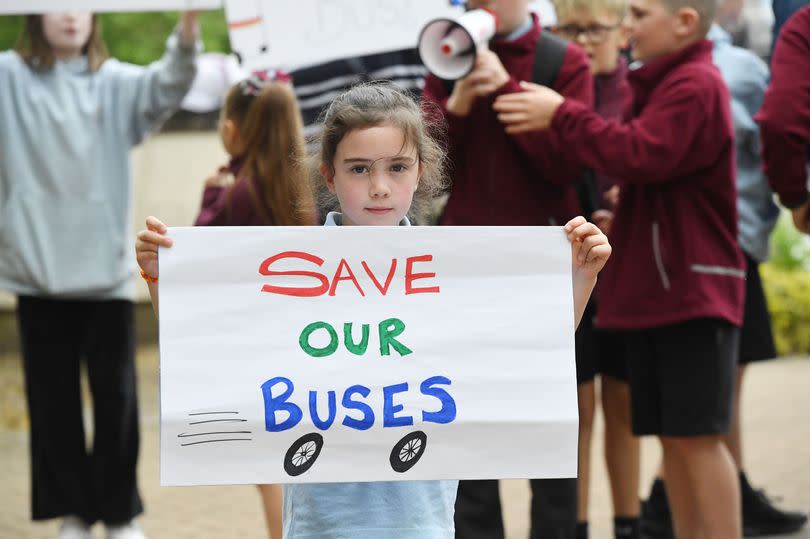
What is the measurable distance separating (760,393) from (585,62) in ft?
17.6

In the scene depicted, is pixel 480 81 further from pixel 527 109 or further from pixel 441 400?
pixel 441 400

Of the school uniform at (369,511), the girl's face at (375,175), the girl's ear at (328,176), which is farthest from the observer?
the girl's ear at (328,176)

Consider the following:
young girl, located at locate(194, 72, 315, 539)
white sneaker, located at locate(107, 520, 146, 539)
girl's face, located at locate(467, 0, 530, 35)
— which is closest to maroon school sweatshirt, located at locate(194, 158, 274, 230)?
young girl, located at locate(194, 72, 315, 539)

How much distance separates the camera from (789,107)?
4250 mm

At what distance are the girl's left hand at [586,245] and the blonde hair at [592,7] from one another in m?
2.49

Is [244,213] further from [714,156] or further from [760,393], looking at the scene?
[760,393]

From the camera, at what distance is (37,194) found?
5.09 meters

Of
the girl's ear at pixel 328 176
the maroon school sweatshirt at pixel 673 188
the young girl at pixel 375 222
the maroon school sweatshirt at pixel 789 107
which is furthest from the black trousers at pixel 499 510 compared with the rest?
the girl's ear at pixel 328 176

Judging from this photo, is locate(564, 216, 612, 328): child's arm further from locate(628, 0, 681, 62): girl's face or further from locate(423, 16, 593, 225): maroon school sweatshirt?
locate(628, 0, 681, 62): girl's face

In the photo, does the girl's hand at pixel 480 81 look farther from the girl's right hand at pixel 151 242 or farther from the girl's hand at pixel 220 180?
the girl's right hand at pixel 151 242

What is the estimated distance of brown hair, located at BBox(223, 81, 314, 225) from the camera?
15.1ft

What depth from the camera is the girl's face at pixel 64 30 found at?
16.8ft

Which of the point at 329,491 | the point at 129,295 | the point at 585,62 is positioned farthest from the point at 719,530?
the point at 129,295

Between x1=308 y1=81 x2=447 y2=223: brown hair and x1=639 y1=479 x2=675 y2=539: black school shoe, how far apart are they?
268 cm
